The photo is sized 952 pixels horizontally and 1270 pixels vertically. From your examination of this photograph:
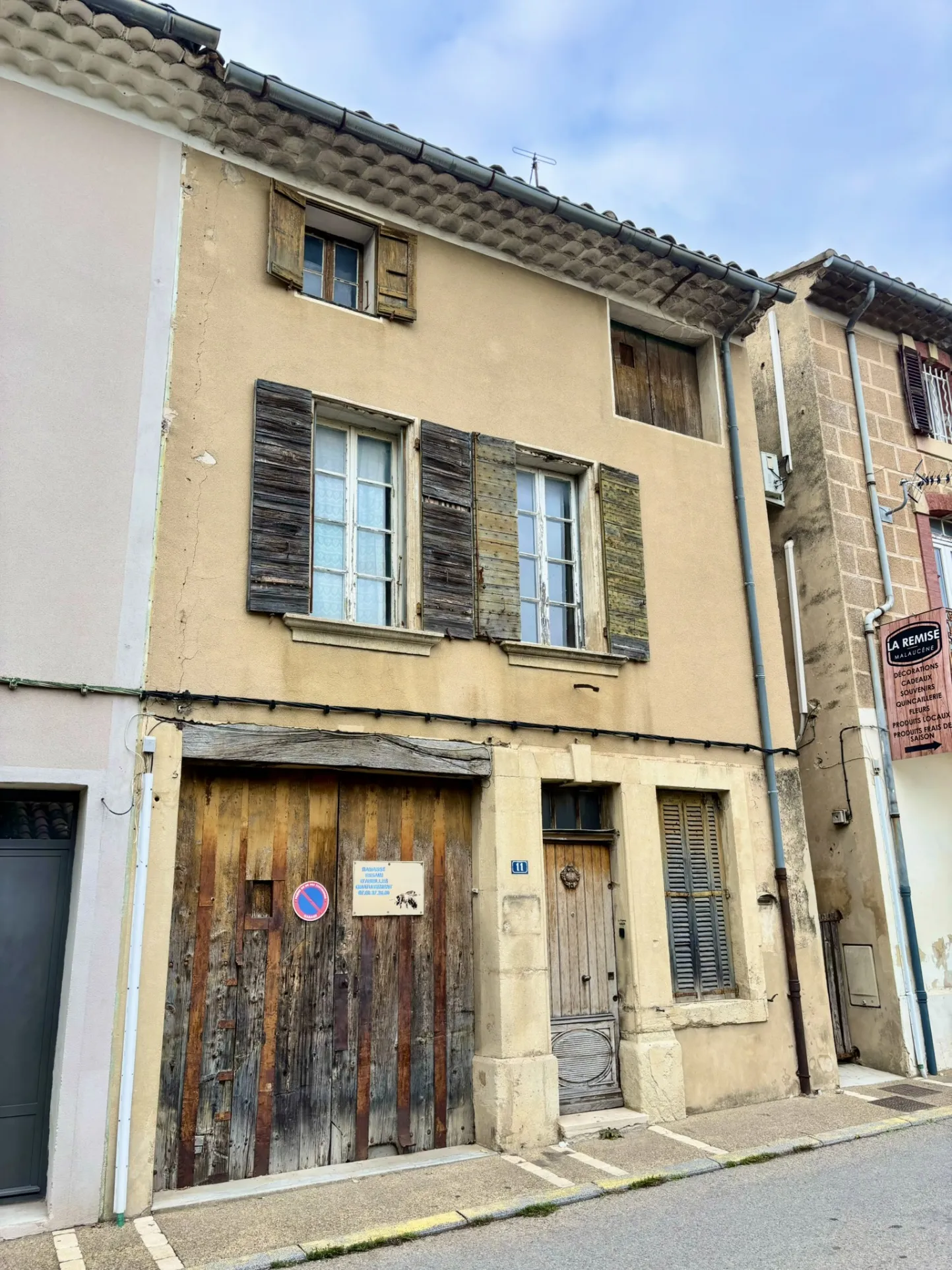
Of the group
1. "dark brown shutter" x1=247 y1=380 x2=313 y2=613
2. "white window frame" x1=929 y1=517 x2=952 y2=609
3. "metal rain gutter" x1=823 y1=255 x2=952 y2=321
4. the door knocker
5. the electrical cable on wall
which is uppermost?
"metal rain gutter" x1=823 y1=255 x2=952 y2=321

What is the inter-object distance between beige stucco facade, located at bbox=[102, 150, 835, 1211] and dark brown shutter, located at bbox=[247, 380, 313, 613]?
9 centimetres

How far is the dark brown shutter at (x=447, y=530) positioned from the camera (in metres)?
7.17

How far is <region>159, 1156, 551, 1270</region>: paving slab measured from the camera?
4.88m

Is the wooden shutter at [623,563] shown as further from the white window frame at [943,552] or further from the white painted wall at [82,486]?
the white window frame at [943,552]

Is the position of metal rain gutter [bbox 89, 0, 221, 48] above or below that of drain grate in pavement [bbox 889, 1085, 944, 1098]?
above

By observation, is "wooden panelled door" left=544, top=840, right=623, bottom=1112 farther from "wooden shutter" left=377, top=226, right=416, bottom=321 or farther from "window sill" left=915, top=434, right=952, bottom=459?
"window sill" left=915, top=434, right=952, bottom=459

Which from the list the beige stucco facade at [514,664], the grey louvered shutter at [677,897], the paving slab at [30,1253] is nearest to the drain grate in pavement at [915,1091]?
the beige stucco facade at [514,664]

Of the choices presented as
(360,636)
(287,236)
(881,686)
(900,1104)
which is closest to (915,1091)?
(900,1104)

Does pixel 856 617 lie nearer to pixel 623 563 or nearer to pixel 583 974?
pixel 623 563

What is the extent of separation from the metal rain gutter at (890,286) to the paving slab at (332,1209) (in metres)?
9.07

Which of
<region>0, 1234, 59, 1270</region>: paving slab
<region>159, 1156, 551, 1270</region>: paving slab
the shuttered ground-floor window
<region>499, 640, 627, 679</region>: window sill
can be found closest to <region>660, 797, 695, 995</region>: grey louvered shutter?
the shuttered ground-floor window

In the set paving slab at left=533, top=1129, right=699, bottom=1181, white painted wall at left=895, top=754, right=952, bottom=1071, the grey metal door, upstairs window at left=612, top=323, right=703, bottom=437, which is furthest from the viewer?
upstairs window at left=612, top=323, right=703, bottom=437

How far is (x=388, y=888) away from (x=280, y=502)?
2806mm

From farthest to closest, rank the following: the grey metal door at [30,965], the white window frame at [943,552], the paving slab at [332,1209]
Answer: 1. the white window frame at [943,552]
2. the grey metal door at [30,965]
3. the paving slab at [332,1209]
